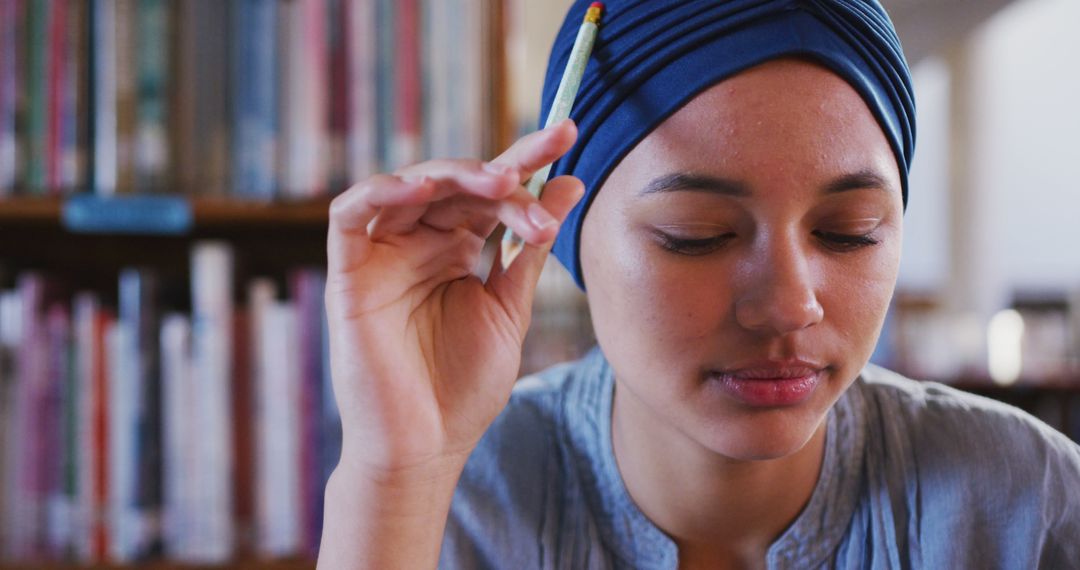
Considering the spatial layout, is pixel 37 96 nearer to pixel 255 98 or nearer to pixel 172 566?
pixel 255 98

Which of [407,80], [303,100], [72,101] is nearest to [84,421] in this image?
[72,101]

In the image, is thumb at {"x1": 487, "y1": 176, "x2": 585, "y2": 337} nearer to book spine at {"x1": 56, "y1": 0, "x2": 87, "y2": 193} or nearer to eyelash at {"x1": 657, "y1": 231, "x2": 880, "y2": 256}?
eyelash at {"x1": 657, "y1": 231, "x2": 880, "y2": 256}

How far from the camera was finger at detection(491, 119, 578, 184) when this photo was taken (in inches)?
24.3

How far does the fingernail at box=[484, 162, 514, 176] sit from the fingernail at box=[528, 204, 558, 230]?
0.10ft

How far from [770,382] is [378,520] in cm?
34

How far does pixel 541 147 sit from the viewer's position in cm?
62

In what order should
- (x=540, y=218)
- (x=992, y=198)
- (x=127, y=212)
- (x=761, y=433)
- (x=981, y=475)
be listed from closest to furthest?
1. (x=540, y=218)
2. (x=761, y=433)
3. (x=981, y=475)
4. (x=127, y=212)
5. (x=992, y=198)

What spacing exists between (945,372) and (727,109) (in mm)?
4349

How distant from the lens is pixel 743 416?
0.71m

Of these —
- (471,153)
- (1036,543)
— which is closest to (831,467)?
(1036,543)

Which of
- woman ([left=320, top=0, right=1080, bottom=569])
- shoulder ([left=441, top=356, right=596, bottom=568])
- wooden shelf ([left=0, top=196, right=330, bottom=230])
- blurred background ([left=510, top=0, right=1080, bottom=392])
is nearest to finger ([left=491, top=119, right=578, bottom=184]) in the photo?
woman ([left=320, top=0, right=1080, bottom=569])

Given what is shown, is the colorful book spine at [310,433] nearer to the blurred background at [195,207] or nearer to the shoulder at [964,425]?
the blurred background at [195,207]

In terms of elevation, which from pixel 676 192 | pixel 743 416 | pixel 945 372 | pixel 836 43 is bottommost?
pixel 945 372

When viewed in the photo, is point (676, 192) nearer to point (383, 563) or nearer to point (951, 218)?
point (383, 563)
